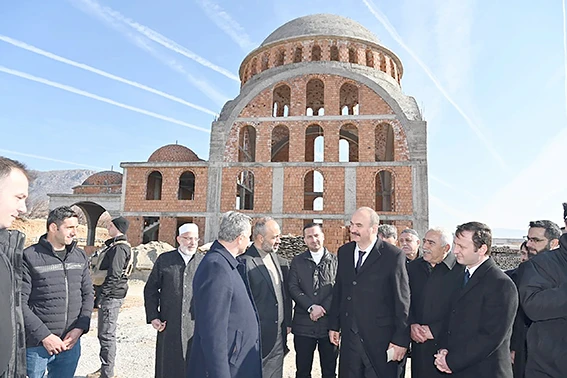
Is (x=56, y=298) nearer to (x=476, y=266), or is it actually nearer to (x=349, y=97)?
(x=476, y=266)

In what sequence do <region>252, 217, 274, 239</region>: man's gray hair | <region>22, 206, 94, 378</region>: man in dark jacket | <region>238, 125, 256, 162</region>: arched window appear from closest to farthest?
<region>22, 206, 94, 378</region>: man in dark jacket < <region>252, 217, 274, 239</region>: man's gray hair < <region>238, 125, 256, 162</region>: arched window

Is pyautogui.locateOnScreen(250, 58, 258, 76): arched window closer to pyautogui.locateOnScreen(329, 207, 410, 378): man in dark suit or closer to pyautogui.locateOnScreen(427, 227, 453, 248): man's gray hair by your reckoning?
pyautogui.locateOnScreen(427, 227, 453, 248): man's gray hair

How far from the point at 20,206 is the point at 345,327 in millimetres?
3130

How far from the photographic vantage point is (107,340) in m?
5.36

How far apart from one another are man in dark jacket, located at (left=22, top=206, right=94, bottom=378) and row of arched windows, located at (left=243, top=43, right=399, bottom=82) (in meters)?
21.5

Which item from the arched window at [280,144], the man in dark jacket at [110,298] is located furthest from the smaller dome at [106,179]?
the man in dark jacket at [110,298]

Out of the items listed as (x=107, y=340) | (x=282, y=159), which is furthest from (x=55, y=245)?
(x=282, y=159)

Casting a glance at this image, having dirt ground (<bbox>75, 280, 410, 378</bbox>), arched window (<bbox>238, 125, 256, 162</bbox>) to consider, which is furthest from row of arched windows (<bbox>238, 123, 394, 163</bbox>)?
dirt ground (<bbox>75, 280, 410, 378</bbox>)

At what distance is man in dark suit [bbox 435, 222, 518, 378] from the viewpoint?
324 cm

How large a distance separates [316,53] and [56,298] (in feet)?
74.4

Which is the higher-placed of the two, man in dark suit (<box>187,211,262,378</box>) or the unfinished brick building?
the unfinished brick building

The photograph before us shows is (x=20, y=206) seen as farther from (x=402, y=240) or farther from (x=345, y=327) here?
(x=402, y=240)

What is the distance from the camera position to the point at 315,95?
2508cm

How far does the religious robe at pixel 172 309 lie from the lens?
181 inches
